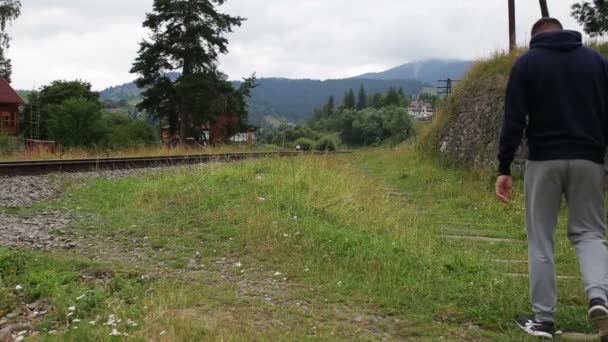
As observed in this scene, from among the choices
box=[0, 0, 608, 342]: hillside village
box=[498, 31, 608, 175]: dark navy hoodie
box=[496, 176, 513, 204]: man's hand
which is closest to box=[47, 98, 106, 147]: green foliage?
box=[0, 0, 608, 342]: hillside village

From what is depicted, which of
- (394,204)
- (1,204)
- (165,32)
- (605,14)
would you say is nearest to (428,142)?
(605,14)

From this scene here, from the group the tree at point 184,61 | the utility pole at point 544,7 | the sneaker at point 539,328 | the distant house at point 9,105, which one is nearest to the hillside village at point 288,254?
the sneaker at point 539,328

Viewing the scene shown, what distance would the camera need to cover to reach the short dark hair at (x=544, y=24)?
11.7 feet

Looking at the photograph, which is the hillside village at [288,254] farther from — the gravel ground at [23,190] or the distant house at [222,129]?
the distant house at [222,129]

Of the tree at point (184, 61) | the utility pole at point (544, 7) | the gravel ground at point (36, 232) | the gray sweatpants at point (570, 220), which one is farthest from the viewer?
the tree at point (184, 61)

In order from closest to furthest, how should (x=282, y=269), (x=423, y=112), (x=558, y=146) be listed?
(x=558, y=146)
(x=282, y=269)
(x=423, y=112)

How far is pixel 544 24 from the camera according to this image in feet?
11.8

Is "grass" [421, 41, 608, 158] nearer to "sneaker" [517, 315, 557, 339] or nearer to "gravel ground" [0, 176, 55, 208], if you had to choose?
"sneaker" [517, 315, 557, 339]

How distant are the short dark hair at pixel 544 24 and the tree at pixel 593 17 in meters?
13.3

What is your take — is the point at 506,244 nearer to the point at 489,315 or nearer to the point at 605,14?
the point at 489,315

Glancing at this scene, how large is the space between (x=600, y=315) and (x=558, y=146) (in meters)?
1.09

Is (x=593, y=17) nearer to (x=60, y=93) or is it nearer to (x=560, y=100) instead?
(x=560, y=100)

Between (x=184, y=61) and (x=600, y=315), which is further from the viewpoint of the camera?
(x=184, y=61)

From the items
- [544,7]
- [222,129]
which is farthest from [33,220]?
[222,129]
